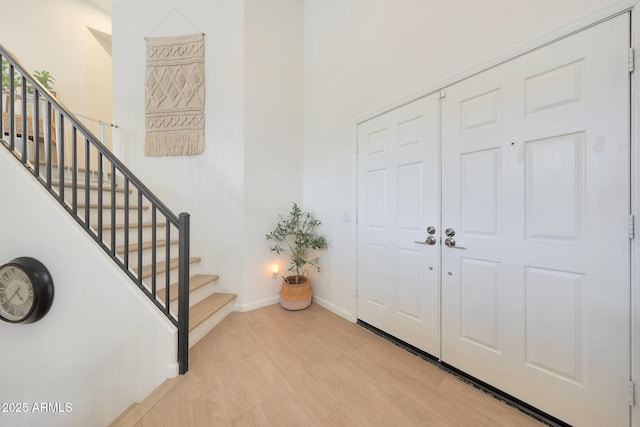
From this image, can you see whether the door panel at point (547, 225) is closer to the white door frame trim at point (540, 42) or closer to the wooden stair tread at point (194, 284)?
the white door frame trim at point (540, 42)

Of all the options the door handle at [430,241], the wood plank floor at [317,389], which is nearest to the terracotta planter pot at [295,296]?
the wood plank floor at [317,389]

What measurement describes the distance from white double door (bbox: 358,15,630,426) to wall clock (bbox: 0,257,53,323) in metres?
2.65

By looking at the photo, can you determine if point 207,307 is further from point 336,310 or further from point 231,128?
point 231,128

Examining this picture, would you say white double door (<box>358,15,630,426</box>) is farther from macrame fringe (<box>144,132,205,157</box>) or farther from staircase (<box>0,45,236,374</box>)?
Result: macrame fringe (<box>144,132,205,157</box>)

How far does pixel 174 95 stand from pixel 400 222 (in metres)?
3.13

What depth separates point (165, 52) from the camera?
2980mm

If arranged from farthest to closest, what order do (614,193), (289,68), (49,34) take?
(49,34)
(289,68)
(614,193)

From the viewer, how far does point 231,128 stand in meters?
2.83

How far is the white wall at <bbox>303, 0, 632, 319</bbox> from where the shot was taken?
143 cm

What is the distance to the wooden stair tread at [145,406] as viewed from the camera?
127cm

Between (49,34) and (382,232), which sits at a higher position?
(49,34)

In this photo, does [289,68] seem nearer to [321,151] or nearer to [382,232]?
[321,151]

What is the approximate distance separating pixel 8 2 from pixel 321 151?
504 centimetres

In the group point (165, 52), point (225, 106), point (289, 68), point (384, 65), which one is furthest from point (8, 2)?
point (384, 65)
